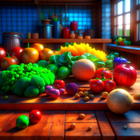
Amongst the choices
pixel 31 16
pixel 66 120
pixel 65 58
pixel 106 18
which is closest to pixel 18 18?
pixel 31 16

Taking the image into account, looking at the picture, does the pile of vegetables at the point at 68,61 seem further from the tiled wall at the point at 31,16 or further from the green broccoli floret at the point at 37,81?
the tiled wall at the point at 31,16

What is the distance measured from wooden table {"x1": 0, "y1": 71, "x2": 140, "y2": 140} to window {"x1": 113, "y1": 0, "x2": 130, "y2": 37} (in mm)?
2893

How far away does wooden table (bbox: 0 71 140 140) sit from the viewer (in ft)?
1.88

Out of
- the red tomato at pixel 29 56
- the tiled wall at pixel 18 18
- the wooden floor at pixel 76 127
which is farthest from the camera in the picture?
the tiled wall at pixel 18 18

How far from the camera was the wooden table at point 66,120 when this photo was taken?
572 mm

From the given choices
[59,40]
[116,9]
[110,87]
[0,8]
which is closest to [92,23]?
[116,9]

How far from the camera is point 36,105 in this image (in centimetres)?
77

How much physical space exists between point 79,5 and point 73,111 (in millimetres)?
3905

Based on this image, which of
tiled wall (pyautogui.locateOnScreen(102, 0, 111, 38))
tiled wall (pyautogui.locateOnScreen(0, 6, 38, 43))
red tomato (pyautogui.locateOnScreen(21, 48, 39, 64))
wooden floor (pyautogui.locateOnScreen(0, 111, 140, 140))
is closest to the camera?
wooden floor (pyautogui.locateOnScreen(0, 111, 140, 140))

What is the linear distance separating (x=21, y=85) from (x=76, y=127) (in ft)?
1.05

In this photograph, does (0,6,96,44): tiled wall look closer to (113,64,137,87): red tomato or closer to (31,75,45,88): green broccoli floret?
(113,64,137,87): red tomato

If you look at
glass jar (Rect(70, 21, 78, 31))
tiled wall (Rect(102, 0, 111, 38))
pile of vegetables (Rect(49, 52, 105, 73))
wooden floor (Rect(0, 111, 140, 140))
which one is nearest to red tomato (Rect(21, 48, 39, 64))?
pile of vegetables (Rect(49, 52, 105, 73))

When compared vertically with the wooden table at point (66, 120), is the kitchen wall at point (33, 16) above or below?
above

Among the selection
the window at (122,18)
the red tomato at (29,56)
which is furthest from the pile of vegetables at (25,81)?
the window at (122,18)
